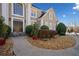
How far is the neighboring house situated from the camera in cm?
265

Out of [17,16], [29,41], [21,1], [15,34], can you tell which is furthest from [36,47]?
[21,1]

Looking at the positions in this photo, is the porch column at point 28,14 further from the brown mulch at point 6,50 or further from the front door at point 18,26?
the brown mulch at point 6,50

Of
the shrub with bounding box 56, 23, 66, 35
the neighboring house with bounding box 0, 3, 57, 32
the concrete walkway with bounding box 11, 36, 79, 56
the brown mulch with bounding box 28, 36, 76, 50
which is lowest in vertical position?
the concrete walkway with bounding box 11, 36, 79, 56

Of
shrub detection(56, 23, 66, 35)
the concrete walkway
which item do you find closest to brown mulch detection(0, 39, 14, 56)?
the concrete walkway

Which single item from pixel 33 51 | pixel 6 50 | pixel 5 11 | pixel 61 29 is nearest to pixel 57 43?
pixel 61 29

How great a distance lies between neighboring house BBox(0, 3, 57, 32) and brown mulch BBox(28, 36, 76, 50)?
0.61 ft

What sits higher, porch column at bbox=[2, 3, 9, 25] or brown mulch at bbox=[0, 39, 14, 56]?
porch column at bbox=[2, 3, 9, 25]

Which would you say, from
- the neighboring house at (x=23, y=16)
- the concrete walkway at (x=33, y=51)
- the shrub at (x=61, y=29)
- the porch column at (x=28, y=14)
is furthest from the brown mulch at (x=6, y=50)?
the shrub at (x=61, y=29)

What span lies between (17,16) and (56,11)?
1.85 feet

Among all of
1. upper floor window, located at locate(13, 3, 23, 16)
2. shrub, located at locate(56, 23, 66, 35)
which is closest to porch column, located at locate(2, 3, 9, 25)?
upper floor window, located at locate(13, 3, 23, 16)

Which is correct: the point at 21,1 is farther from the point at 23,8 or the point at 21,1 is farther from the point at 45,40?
the point at 45,40

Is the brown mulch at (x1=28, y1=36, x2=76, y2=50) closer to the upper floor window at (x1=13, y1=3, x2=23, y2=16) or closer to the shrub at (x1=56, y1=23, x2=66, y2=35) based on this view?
the shrub at (x1=56, y1=23, x2=66, y2=35)

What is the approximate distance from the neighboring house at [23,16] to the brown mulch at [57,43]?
0.19 metres

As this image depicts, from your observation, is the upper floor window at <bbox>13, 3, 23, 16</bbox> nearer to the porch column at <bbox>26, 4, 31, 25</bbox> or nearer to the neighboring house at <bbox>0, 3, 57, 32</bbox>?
the neighboring house at <bbox>0, 3, 57, 32</bbox>
